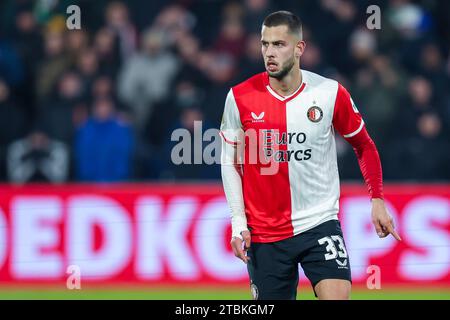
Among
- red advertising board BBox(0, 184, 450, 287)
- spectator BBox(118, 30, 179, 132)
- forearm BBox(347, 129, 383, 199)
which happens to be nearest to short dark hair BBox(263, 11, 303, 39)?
forearm BBox(347, 129, 383, 199)

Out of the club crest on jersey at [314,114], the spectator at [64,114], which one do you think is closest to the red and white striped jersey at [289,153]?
the club crest on jersey at [314,114]

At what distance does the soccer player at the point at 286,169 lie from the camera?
294 inches

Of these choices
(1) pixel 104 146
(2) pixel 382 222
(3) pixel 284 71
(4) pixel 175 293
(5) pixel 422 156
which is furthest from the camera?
(1) pixel 104 146

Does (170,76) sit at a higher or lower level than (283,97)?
higher

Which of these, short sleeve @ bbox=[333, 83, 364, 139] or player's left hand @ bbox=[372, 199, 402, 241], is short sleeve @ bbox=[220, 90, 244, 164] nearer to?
short sleeve @ bbox=[333, 83, 364, 139]

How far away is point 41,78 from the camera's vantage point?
15039 millimetres

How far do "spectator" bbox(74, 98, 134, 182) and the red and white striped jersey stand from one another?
6523 millimetres

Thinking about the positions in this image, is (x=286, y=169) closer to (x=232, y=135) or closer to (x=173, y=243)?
(x=232, y=135)

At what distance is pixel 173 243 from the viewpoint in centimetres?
1227

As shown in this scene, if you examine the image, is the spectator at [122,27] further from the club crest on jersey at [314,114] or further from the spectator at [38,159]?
the club crest on jersey at [314,114]

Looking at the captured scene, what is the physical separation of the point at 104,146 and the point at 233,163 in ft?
21.8

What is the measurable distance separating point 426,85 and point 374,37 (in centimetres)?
124

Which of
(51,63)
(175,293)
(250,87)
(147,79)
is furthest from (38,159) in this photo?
(250,87)

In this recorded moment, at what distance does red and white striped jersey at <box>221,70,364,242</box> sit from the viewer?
7508mm
